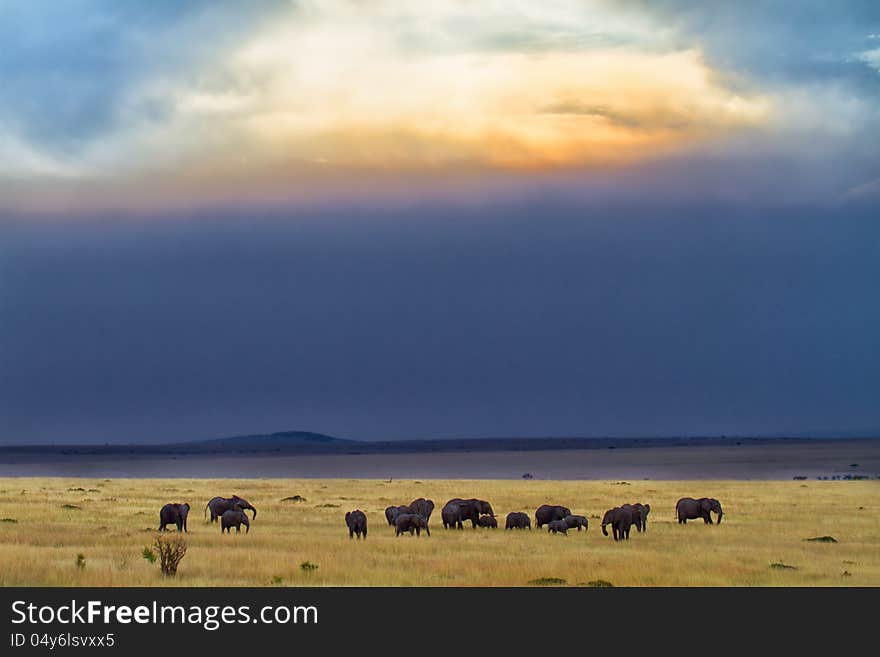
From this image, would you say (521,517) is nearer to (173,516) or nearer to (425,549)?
(425,549)

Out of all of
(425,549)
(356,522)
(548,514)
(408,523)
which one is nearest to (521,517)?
(548,514)

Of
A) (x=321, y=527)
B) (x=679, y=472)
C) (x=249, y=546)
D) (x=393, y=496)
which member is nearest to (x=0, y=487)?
(x=393, y=496)

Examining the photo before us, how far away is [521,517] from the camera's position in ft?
145

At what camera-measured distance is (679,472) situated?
4793 inches

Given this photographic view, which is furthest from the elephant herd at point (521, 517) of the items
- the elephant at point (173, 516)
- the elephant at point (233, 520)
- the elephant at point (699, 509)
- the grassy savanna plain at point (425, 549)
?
the elephant at point (173, 516)

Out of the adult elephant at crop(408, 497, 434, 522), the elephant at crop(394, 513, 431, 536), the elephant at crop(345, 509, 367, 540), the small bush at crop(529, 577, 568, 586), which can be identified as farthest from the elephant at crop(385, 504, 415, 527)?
the small bush at crop(529, 577, 568, 586)

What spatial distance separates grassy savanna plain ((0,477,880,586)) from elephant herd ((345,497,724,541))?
0.55 m

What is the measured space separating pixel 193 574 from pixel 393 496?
38.1 meters

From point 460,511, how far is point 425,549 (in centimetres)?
924

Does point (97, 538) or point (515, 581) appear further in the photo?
point (97, 538)

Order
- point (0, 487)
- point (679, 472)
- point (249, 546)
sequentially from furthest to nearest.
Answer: point (679, 472) → point (0, 487) → point (249, 546)

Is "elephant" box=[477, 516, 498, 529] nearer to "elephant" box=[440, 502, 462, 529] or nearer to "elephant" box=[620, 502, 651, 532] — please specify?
"elephant" box=[440, 502, 462, 529]
